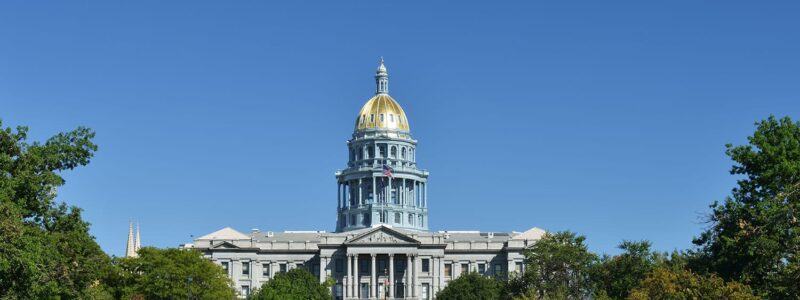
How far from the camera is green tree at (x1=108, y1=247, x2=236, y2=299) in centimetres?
13675

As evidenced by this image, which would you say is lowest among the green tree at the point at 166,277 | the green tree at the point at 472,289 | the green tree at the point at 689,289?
the green tree at the point at 689,289

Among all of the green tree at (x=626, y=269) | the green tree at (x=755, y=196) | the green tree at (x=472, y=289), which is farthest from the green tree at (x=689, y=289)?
the green tree at (x=472, y=289)

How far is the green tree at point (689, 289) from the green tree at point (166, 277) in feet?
148

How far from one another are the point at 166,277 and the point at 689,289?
60000 millimetres

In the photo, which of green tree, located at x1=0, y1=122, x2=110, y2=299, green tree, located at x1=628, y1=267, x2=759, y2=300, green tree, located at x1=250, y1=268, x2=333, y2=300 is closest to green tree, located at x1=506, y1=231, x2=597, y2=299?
green tree, located at x1=250, y1=268, x2=333, y2=300

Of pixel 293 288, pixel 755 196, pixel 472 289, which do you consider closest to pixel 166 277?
pixel 293 288

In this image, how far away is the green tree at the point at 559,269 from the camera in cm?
15138

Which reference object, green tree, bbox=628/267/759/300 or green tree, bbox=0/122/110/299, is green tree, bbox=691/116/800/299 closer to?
green tree, bbox=628/267/759/300

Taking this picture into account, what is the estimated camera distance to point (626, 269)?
138 metres

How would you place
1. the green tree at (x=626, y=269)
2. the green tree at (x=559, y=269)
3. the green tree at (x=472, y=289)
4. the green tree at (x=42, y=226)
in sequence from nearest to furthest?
1. the green tree at (x=42, y=226)
2. the green tree at (x=626, y=269)
3. the green tree at (x=559, y=269)
4. the green tree at (x=472, y=289)

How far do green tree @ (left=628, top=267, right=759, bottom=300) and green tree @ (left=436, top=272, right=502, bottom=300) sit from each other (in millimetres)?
66075

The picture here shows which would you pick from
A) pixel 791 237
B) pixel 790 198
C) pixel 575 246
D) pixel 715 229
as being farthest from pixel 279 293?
pixel 790 198

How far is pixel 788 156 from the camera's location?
97750 mm

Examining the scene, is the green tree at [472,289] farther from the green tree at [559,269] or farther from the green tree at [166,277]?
the green tree at [166,277]
